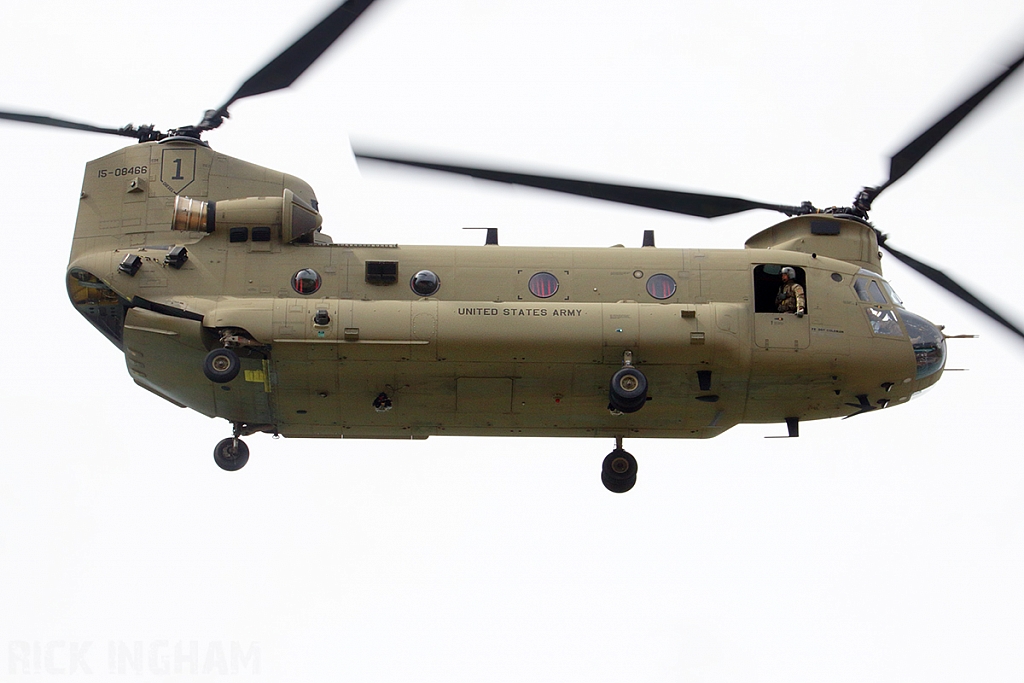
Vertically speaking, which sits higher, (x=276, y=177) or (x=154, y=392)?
(x=276, y=177)

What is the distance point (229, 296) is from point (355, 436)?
3.21 meters

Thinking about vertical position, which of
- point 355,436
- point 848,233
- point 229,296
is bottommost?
point 355,436

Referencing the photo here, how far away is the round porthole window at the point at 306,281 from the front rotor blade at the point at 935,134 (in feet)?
31.9

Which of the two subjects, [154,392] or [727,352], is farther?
[154,392]

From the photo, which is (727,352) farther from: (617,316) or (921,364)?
(921,364)

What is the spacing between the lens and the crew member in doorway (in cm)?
2056

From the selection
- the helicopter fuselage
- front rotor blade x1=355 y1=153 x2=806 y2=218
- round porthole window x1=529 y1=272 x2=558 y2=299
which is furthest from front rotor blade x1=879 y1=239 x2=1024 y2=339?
round porthole window x1=529 y1=272 x2=558 y2=299

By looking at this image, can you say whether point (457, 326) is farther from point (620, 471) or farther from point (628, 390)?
point (620, 471)

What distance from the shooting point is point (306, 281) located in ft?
67.2

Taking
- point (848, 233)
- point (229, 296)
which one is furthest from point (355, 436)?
point (848, 233)

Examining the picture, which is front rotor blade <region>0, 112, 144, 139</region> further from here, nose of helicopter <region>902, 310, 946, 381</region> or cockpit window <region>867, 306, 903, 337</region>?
nose of helicopter <region>902, 310, 946, 381</region>

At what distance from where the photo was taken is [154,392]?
21.4m

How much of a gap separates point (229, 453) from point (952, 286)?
40.9ft

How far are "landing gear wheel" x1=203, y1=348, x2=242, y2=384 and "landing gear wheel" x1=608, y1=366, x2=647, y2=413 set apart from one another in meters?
5.76
